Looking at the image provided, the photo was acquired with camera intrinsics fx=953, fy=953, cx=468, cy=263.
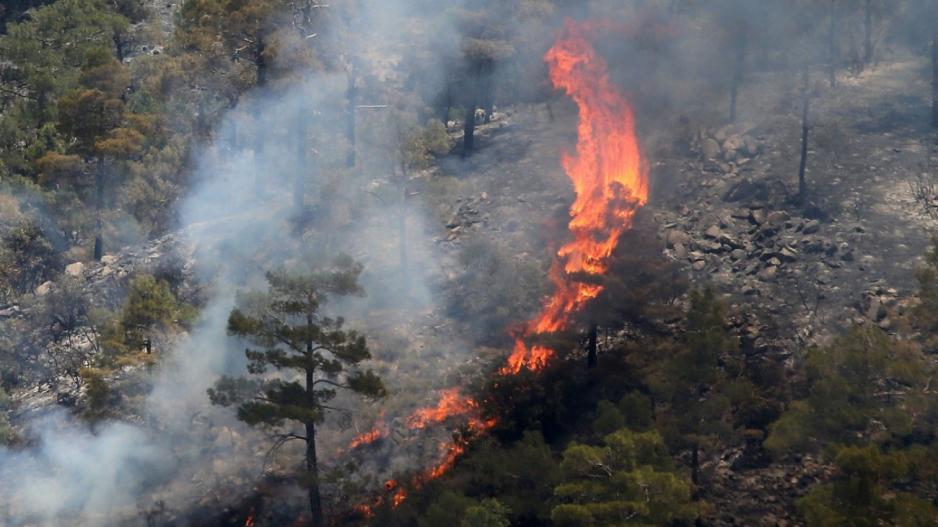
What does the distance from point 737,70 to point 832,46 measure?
6912mm

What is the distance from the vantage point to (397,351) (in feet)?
124

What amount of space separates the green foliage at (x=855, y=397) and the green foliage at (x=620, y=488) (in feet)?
14.1

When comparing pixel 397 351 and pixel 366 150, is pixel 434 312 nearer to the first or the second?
pixel 397 351

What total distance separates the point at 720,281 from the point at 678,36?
19.6 metres

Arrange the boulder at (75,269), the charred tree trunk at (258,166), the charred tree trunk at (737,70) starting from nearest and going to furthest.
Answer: the boulder at (75,269) → the charred tree trunk at (737,70) → the charred tree trunk at (258,166)

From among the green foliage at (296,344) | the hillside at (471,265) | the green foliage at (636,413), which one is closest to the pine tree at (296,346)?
the green foliage at (296,344)

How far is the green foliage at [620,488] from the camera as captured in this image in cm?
2564

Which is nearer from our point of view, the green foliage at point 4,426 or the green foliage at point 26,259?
the green foliage at point 4,426

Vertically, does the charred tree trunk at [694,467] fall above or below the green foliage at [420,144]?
below

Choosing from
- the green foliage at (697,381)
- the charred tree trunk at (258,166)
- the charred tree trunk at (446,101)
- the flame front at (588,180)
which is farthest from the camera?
the charred tree trunk at (446,101)

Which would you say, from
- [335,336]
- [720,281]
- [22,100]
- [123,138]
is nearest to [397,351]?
[335,336]

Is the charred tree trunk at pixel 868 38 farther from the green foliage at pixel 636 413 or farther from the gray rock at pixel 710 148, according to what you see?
the green foliage at pixel 636 413

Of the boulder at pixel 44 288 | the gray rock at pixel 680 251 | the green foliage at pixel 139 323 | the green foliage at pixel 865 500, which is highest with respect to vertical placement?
the gray rock at pixel 680 251

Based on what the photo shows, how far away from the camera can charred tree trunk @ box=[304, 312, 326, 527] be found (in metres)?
29.1
